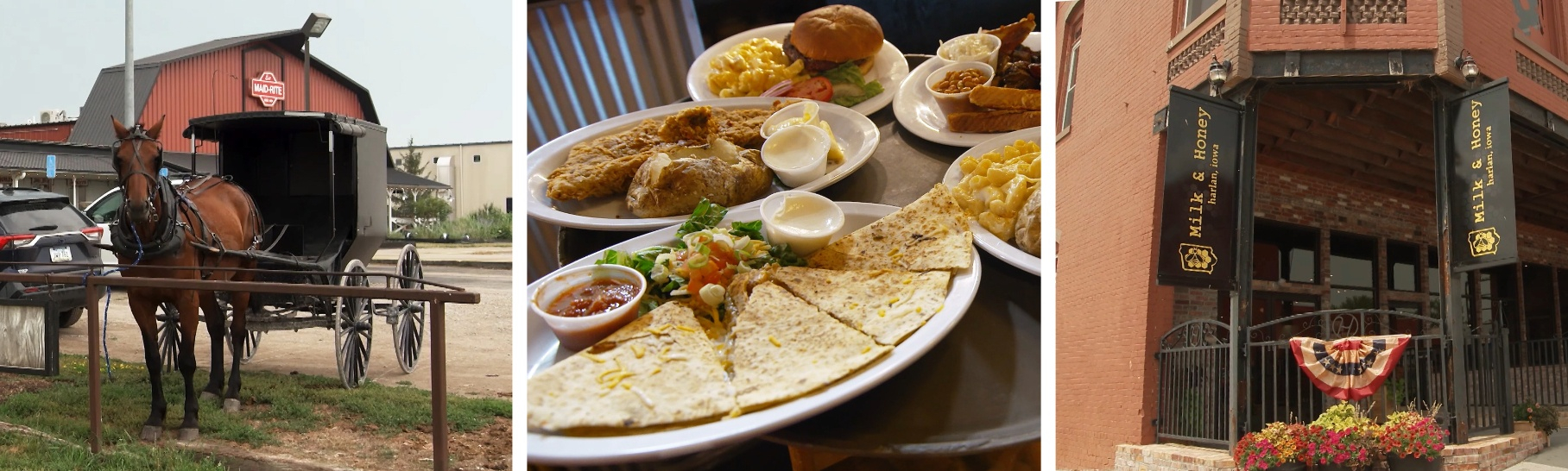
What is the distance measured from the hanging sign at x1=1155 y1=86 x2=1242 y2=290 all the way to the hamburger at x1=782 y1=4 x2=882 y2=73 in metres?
3.57

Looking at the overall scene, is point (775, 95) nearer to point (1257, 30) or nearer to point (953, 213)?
point (953, 213)

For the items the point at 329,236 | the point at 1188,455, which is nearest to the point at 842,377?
the point at 1188,455

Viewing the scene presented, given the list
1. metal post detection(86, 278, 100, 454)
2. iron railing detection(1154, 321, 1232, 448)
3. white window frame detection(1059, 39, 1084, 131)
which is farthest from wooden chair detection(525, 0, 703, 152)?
white window frame detection(1059, 39, 1084, 131)

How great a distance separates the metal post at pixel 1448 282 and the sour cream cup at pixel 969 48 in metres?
4.54

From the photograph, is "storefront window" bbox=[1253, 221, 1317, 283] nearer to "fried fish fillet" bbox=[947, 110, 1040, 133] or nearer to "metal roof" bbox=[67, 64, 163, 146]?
"fried fish fillet" bbox=[947, 110, 1040, 133]

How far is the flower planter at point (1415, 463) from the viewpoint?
5340mm

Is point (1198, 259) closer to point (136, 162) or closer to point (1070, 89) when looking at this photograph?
point (1070, 89)

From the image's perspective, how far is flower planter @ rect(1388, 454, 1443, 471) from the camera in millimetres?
5340

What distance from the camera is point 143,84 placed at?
8164 millimetres

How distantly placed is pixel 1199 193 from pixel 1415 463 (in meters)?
1.90

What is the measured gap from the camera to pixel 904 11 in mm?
2477

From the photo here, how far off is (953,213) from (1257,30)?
454 centimetres

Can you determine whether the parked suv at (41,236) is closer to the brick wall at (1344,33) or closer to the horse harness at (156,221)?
the horse harness at (156,221)

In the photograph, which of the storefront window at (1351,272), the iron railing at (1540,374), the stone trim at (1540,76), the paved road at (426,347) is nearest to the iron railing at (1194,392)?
the storefront window at (1351,272)
